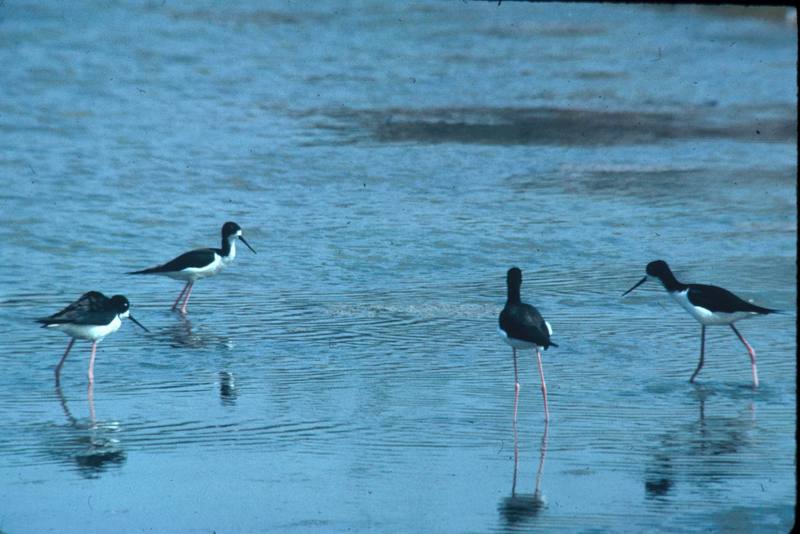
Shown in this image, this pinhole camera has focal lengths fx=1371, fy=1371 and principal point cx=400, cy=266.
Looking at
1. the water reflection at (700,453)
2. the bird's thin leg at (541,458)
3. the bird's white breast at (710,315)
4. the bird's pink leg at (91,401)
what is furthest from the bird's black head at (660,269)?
the bird's pink leg at (91,401)

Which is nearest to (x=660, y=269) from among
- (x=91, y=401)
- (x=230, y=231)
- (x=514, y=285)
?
(x=514, y=285)

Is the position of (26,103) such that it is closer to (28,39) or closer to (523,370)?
(28,39)

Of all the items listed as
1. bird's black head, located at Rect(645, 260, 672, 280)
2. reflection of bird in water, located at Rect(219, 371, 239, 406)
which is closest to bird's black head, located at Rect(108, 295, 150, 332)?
reflection of bird in water, located at Rect(219, 371, 239, 406)

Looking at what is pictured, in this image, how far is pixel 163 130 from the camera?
19812 millimetres

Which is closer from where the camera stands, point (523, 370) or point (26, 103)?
point (523, 370)

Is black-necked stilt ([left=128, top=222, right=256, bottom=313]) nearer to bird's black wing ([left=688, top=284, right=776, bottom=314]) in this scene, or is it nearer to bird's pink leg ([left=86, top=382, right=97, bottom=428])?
bird's pink leg ([left=86, top=382, right=97, bottom=428])

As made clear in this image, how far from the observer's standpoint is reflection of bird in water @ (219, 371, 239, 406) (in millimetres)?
8602

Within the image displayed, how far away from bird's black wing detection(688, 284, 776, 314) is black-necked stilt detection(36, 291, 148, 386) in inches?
162

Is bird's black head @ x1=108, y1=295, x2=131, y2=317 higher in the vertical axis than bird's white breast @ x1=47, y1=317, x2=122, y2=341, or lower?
higher

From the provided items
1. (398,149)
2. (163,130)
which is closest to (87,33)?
(163,130)

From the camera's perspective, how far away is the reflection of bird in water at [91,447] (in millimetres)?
7305

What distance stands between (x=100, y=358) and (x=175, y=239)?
4.30m

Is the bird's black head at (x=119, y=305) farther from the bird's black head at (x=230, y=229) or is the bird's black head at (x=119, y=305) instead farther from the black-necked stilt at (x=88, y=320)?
the bird's black head at (x=230, y=229)

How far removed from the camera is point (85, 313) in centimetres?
936
